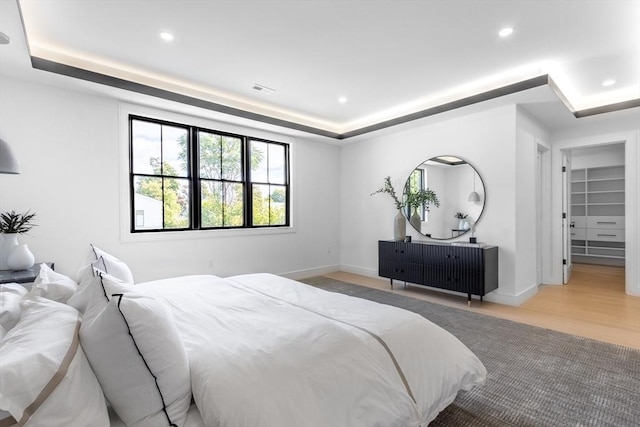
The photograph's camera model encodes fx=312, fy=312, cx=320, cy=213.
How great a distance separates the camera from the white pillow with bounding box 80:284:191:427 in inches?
41.3

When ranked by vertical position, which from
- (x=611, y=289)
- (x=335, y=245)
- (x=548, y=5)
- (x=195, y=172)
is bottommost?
(x=611, y=289)

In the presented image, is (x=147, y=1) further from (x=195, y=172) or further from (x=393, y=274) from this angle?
(x=393, y=274)

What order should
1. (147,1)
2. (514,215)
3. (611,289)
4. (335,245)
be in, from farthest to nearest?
(335,245)
(611,289)
(514,215)
(147,1)

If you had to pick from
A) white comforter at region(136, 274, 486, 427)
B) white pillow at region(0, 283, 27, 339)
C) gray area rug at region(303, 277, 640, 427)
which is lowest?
gray area rug at region(303, 277, 640, 427)

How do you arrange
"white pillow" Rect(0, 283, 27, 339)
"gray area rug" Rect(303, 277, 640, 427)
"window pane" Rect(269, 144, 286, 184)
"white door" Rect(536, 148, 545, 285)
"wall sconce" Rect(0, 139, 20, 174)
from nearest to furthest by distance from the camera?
"white pillow" Rect(0, 283, 27, 339) < "gray area rug" Rect(303, 277, 640, 427) < "wall sconce" Rect(0, 139, 20, 174) < "white door" Rect(536, 148, 545, 285) < "window pane" Rect(269, 144, 286, 184)

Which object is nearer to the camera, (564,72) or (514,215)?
(564,72)

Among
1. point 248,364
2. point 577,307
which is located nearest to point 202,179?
point 248,364

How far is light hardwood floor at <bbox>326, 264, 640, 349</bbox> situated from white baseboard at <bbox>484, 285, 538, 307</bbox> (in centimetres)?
6

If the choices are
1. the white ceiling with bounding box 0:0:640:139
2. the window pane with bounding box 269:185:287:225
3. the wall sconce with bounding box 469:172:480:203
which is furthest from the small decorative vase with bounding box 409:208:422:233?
the window pane with bounding box 269:185:287:225

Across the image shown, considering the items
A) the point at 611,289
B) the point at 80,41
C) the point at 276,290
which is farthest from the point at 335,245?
the point at 80,41

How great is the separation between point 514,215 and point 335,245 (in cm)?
320

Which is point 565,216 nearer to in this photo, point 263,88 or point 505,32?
point 505,32

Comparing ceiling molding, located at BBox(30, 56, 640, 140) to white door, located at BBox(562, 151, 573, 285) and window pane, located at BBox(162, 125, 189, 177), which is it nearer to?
window pane, located at BBox(162, 125, 189, 177)

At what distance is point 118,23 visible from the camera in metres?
2.60
